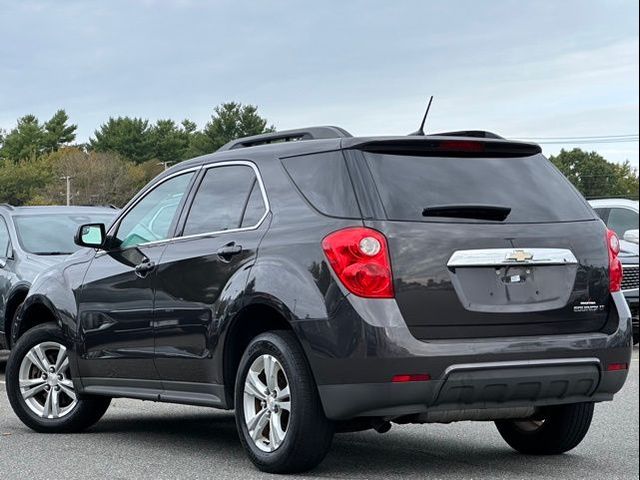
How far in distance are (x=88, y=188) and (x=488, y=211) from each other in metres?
8.16

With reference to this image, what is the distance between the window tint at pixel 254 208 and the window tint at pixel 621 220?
39.3ft

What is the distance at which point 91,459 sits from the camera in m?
7.16

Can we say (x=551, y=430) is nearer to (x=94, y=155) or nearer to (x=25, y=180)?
(x=25, y=180)

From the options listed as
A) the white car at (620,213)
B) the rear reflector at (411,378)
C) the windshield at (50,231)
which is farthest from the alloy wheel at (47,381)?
the white car at (620,213)

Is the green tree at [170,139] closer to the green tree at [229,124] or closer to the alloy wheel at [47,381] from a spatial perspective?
the green tree at [229,124]

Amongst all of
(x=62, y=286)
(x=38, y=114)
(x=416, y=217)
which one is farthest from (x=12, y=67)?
(x=416, y=217)

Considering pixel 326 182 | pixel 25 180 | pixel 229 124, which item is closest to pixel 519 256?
pixel 326 182

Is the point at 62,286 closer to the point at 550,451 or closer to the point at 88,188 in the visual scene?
the point at 550,451

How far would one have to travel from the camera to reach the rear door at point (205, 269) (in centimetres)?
679

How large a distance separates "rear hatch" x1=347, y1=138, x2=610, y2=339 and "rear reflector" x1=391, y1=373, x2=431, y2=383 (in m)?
0.19

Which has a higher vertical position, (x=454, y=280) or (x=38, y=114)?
(x=38, y=114)

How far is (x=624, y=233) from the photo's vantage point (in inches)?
674

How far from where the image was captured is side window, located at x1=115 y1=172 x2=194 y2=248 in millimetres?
7680

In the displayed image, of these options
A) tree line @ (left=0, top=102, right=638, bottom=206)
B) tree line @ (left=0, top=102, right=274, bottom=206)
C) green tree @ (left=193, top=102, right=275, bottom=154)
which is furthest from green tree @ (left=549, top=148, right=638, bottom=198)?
tree line @ (left=0, top=102, right=274, bottom=206)
